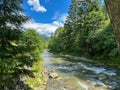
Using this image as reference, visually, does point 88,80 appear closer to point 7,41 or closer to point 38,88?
point 38,88

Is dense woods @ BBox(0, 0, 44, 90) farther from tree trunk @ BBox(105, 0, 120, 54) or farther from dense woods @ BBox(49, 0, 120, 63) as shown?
dense woods @ BBox(49, 0, 120, 63)

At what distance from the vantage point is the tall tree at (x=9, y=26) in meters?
9.94

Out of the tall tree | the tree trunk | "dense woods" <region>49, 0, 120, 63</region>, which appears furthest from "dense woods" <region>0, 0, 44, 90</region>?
"dense woods" <region>49, 0, 120, 63</region>

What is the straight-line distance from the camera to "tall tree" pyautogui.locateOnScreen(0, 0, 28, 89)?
9938 mm

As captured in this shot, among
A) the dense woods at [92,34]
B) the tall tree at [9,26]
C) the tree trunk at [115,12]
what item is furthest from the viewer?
the dense woods at [92,34]

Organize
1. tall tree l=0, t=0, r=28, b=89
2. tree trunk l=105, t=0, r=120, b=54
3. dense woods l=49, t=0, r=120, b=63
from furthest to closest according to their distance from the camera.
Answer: dense woods l=49, t=0, r=120, b=63 → tall tree l=0, t=0, r=28, b=89 → tree trunk l=105, t=0, r=120, b=54

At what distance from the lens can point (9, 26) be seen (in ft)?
33.8

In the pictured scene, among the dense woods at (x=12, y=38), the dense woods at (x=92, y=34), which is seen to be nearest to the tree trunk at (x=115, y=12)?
the dense woods at (x=12, y=38)

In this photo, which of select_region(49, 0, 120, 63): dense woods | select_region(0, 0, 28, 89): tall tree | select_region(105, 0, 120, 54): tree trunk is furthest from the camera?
select_region(49, 0, 120, 63): dense woods

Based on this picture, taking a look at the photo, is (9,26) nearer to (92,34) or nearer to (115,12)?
(115,12)

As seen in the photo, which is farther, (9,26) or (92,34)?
(92,34)

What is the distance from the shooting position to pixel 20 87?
1298 cm

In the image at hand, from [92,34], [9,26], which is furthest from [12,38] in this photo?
[92,34]

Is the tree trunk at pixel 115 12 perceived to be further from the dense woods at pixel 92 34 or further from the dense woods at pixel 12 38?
the dense woods at pixel 92 34
